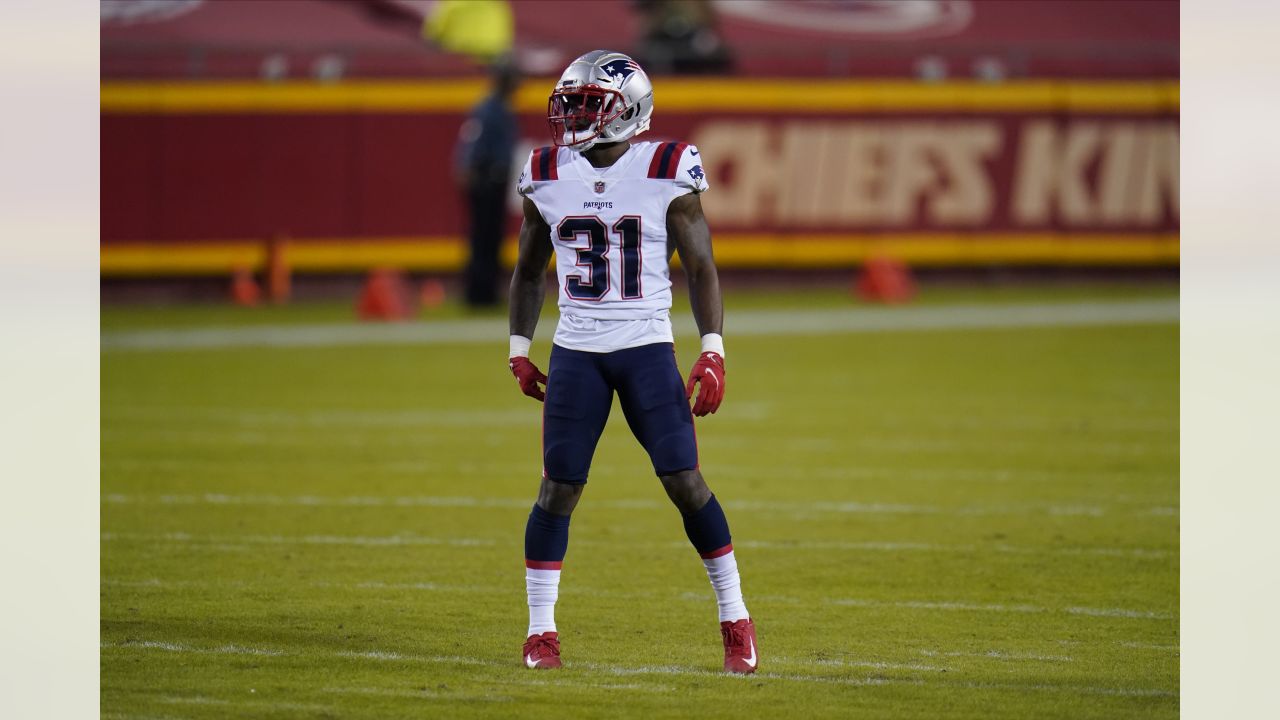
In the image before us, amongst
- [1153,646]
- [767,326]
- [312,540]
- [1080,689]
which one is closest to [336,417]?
[312,540]

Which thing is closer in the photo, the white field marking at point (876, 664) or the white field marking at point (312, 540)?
the white field marking at point (876, 664)

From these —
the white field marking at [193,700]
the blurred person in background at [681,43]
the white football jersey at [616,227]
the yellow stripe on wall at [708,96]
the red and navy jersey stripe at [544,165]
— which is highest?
the blurred person in background at [681,43]

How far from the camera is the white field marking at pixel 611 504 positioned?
8289 millimetres

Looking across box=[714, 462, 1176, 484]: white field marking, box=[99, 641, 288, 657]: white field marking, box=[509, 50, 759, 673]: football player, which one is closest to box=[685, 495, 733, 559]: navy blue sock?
box=[509, 50, 759, 673]: football player

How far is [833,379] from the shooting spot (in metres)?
12.8

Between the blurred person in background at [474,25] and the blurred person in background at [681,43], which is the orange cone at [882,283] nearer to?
the blurred person in background at [681,43]

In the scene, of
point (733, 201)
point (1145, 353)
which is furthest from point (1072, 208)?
point (1145, 353)

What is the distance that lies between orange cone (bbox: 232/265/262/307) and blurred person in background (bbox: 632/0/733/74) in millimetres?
4276

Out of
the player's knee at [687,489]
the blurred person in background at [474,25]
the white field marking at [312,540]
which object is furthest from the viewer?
the blurred person in background at [474,25]

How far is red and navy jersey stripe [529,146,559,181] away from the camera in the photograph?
5495mm

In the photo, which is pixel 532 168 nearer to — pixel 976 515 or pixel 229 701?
pixel 229 701

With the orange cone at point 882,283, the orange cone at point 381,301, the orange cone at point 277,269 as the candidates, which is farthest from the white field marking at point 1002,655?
the orange cone at point 277,269

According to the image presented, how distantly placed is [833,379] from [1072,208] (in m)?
7.26

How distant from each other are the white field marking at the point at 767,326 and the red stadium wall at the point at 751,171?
1.66m
